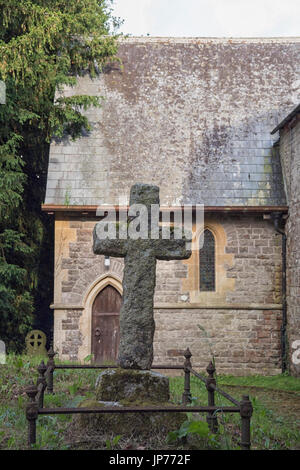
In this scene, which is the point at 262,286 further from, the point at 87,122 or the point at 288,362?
the point at 87,122

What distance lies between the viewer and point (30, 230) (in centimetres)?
1481

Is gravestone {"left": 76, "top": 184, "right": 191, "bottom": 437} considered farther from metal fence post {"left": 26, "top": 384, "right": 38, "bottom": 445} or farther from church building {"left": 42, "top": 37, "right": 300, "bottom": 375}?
church building {"left": 42, "top": 37, "right": 300, "bottom": 375}

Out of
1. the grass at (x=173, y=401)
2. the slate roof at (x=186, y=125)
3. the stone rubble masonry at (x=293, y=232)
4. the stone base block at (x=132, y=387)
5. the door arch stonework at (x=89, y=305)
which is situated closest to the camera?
the grass at (x=173, y=401)

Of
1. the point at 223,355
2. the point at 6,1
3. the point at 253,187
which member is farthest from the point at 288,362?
the point at 6,1

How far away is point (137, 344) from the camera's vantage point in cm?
561

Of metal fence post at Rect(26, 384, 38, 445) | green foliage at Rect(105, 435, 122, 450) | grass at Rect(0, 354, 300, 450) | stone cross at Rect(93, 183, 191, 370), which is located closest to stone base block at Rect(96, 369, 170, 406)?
stone cross at Rect(93, 183, 191, 370)

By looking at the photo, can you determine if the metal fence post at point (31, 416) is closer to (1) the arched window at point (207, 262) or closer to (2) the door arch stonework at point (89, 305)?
(2) the door arch stonework at point (89, 305)

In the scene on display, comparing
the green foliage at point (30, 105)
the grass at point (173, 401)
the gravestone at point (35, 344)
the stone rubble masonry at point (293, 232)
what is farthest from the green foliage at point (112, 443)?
the gravestone at point (35, 344)

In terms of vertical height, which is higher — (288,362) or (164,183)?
(164,183)

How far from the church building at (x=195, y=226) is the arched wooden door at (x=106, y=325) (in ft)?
0.08

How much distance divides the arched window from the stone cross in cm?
702

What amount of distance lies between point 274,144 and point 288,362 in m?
5.66

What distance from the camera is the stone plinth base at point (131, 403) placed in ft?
16.4

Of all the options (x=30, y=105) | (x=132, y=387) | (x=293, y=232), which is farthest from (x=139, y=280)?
(x=30, y=105)
